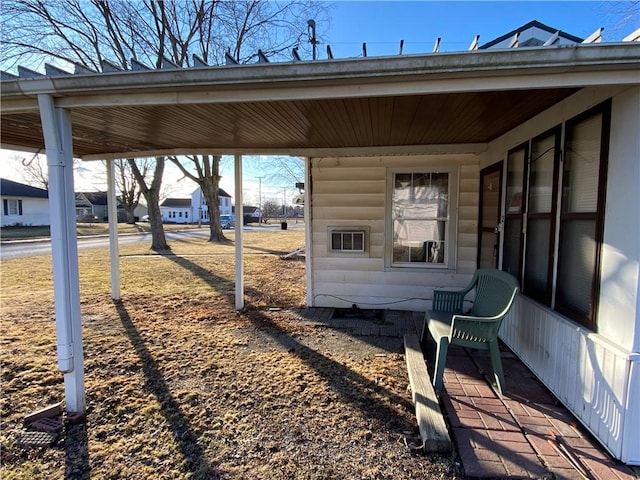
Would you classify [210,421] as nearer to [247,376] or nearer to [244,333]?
[247,376]

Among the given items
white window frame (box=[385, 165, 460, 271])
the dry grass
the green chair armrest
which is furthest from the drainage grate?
white window frame (box=[385, 165, 460, 271])

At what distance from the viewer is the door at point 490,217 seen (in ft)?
12.7

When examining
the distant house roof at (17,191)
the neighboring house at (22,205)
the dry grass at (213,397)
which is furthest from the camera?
the distant house roof at (17,191)

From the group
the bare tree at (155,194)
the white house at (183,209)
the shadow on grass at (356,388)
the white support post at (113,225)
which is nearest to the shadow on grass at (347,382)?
the shadow on grass at (356,388)

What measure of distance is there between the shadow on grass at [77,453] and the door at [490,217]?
13.6ft

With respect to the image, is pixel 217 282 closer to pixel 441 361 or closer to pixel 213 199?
pixel 441 361

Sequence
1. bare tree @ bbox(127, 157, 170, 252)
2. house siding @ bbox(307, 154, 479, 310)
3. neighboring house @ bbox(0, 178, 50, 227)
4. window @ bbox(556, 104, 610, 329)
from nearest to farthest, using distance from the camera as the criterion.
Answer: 1. window @ bbox(556, 104, 610, 329)
2. house siding @ bbox(307, 154, 479, 310)
3. bare tree @ bbox(127, 157, 170, 252)
4. neighboring house @ bbox(0, 178, 50, 227)

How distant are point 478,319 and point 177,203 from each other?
6061 cm

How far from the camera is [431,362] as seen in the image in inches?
129

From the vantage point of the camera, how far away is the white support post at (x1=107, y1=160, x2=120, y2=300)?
17.0ft

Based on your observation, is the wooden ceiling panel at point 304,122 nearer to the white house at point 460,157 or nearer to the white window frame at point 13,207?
the white house at point 460,157

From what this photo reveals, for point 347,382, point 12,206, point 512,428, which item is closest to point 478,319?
point 512,428

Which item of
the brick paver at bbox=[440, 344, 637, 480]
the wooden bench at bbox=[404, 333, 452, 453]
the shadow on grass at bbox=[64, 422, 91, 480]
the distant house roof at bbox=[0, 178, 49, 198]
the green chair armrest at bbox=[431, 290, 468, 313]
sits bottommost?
the shadow on grass at bbox=[64, 422, 91, 480]

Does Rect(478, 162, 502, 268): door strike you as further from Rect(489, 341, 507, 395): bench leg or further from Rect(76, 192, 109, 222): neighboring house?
Rect(76, 192, 109, 222): neighboring house
